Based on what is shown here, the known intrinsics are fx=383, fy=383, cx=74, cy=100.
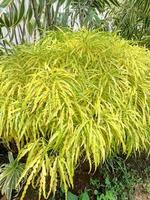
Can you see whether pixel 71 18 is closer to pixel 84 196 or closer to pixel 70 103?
pixel 70 103

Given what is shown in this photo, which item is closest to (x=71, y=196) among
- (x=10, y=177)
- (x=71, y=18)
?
(x=10, y=177)

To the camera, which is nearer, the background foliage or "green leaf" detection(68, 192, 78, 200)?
"green leaf" detection(68, 192, 78, 200)

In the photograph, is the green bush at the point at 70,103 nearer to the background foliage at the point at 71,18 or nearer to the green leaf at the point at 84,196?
the green leaf at the point at 84,196

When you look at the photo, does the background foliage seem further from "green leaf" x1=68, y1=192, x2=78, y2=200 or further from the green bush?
"green leaf" x1=68, y1=192, x2=78, y2=200

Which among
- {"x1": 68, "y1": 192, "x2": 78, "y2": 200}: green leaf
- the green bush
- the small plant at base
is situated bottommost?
{"x1": 68, "y1": 192, "x2": 78, "y2": 200}: green leaf

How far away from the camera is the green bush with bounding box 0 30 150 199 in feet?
5.69

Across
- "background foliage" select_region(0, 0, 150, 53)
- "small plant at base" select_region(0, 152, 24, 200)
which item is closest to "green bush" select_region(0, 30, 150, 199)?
"small plant at base" select_region(0, 152, 24, 200)

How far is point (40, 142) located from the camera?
1801 mm

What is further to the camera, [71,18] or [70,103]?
[71,18]

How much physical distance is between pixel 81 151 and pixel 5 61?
2.36ft

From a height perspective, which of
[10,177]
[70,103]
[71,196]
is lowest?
[71,196]

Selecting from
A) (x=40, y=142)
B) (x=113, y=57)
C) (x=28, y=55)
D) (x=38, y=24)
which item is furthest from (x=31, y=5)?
(x=40, y=142)

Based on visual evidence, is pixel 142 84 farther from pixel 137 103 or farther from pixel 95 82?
pixel 95 82

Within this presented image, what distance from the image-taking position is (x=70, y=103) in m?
1.81
